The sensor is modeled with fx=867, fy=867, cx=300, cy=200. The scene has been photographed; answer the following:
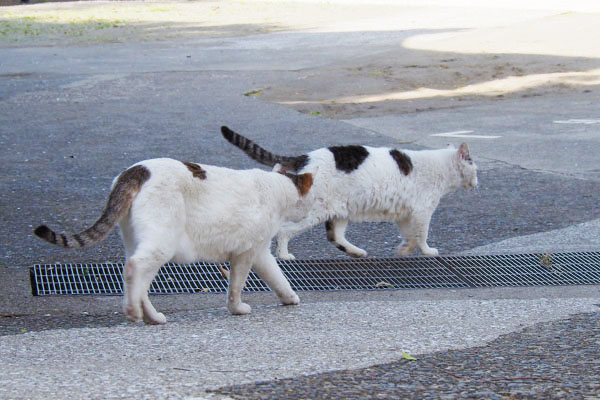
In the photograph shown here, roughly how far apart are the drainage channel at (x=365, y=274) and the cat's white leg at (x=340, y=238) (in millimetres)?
128

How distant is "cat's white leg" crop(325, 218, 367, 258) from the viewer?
7055 mm

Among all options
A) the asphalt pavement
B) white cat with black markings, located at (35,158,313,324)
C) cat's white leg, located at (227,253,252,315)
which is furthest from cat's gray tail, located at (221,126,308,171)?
cat's white leg, located at (227,253,252,315)

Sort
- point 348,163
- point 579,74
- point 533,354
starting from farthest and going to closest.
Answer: point 579,74 < point 348,163 < point 533,354

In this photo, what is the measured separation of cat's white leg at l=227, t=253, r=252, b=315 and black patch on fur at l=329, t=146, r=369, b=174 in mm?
1847

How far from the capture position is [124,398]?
3.61 meters

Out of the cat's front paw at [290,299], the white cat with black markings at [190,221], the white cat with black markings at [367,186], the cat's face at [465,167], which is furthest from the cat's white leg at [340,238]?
the cat's front paw at [290,299]

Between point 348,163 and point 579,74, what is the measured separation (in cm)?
1255

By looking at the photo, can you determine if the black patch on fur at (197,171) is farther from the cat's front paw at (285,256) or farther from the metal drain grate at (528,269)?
the metal drain grate at (528,269)

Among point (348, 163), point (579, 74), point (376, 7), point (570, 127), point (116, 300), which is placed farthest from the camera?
point (376, 7)

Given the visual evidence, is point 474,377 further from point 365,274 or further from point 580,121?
point 580,121

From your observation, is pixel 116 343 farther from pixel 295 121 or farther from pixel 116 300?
pixel 295 121

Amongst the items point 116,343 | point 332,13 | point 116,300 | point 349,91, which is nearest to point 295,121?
point 349,91

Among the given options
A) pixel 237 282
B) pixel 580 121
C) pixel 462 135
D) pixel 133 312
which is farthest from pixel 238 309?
pixel 580 121

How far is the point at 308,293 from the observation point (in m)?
6.05
